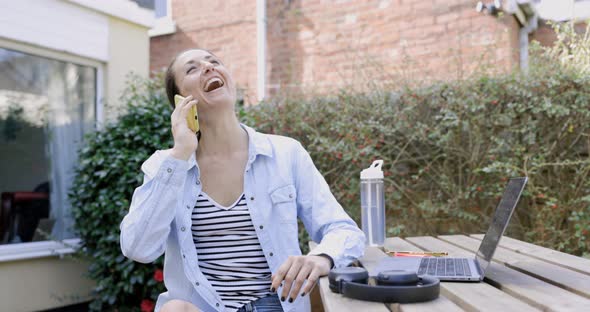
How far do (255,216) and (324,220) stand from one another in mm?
245

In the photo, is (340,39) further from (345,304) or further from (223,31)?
(345,304)

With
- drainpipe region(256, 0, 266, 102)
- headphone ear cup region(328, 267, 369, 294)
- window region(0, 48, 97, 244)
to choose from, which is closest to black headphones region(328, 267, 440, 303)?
headphone ear cup region(328, 267, 369, 294)

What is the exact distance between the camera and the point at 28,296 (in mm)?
4172

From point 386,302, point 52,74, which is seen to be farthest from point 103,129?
point 386,302

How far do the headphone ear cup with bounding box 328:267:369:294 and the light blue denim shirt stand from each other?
0.97ft

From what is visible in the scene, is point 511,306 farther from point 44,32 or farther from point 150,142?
point 44,32

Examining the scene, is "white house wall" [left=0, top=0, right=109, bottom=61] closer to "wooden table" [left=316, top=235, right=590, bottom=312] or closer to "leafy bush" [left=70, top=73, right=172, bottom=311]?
"leafy bush" [left=70, top=73, right=172, bottom=311]

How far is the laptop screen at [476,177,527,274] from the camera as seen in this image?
4.51ft

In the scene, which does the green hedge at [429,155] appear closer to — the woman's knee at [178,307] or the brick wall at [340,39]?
the brick wall at [340,39]

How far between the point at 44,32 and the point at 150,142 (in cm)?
130

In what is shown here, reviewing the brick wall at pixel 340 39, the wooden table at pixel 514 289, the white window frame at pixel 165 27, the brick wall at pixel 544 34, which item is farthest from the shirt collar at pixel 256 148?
the white window frame at pixel 165 27

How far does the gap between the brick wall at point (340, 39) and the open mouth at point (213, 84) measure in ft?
8.36

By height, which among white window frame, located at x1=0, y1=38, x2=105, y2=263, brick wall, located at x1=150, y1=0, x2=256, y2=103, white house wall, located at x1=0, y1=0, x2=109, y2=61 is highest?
brick wall, located at x1=150, y1=0, x2=256, y2=103

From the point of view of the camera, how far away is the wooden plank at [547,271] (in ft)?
4.27
